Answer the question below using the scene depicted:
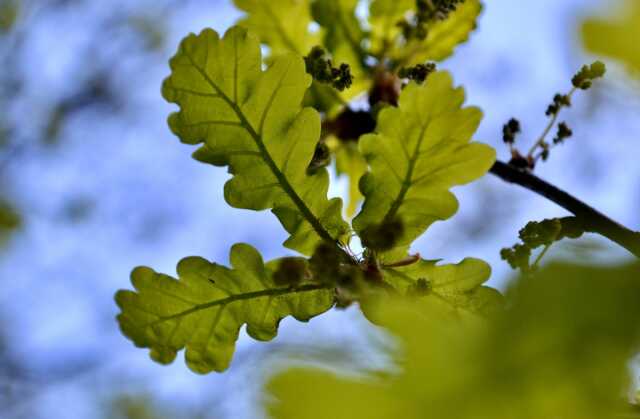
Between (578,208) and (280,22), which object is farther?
(280,22)

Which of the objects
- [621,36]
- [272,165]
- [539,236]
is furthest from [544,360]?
[272,165]

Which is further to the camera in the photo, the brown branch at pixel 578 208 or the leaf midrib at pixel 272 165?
the leaf midrib at pixel 272 165

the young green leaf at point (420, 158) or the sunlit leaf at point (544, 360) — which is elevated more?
the young green leaf at point (420, 158)

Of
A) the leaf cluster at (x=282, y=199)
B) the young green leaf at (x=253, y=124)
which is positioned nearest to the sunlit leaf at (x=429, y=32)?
the leaf cluster at (x=282, y=199)

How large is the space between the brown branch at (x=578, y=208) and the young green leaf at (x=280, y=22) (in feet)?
1.96

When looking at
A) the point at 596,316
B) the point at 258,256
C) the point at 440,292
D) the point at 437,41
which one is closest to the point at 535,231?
the point at 440,292

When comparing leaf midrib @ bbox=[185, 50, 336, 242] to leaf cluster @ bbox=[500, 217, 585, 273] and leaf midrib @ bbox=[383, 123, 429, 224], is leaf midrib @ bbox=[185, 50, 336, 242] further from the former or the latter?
leaf cluster @ bbox=[500, 217, 585, 273]

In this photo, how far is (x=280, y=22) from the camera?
1.51 metres

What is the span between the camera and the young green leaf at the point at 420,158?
0.92 m

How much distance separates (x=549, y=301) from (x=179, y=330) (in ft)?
2.50

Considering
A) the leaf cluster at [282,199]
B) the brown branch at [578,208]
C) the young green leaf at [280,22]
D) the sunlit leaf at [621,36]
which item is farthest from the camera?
the young green leaf at [280,22]

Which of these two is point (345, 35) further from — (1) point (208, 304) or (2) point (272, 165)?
(1) point (208, 304)

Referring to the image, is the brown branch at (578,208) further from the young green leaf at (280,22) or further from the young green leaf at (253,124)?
the young green leaf at (280,22)

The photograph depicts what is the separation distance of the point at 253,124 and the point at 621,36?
60cm
